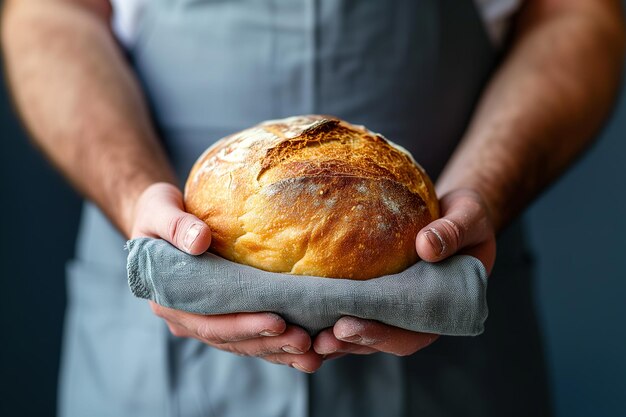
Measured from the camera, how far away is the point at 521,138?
1182mm

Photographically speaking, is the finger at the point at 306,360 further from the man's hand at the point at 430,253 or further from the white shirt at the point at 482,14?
the white shirt at the point at 482,14

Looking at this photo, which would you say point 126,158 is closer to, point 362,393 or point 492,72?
point 362,393

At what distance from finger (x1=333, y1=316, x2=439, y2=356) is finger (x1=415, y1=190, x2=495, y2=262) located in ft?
0.32

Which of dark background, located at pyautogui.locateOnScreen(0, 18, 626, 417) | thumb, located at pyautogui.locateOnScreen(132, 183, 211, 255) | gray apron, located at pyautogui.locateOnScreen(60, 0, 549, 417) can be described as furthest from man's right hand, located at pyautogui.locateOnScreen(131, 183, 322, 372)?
dark background, located at pyautogui.locateOnScreen(0, 18, 626, 417)

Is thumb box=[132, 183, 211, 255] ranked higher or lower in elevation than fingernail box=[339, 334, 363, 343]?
higher

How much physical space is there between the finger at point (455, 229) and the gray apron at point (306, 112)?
1.05 ft

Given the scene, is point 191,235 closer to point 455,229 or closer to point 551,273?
point 455,229

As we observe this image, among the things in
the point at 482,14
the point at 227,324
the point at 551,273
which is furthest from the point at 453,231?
the point at 551,273

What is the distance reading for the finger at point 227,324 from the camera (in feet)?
2.47

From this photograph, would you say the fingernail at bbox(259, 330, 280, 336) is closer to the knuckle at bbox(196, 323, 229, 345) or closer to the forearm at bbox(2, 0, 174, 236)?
A: the knuckle at bbox(196, 323, 229, 345)

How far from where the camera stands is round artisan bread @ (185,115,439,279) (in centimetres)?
76

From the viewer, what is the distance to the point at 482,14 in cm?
132

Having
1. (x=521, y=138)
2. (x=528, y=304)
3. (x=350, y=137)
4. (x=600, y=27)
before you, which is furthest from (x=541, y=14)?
(x=350, y=137)

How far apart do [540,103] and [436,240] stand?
0.60 metres
